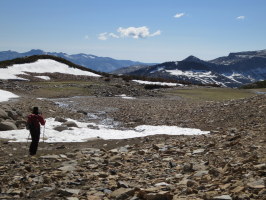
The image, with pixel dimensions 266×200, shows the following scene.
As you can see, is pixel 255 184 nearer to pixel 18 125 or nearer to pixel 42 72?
pixel 18 125

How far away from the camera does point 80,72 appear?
8506cm

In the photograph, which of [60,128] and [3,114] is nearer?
[60,128]

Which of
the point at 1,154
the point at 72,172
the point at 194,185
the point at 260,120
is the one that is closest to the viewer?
the point at 194,185

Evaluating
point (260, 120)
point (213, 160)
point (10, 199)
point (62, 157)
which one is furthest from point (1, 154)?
point (260, 120)

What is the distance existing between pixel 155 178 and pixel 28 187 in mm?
4169

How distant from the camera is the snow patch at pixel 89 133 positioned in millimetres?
19994

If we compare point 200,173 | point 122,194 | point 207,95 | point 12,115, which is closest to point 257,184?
point 200,173

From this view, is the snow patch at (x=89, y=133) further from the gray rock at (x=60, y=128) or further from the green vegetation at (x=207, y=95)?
the green vegetation at (x=207, y=95)

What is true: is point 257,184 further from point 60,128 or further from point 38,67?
point 38,67

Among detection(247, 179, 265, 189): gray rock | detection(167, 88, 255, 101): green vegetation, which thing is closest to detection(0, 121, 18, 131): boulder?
detection(247, 179, 265, 189): gray rock

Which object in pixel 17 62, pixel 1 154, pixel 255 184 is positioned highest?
pixel 17 62

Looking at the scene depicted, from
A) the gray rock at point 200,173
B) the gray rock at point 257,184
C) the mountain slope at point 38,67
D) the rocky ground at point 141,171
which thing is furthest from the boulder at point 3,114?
the mountain slope at point 38,67

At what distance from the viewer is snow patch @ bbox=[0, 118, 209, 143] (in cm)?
1999

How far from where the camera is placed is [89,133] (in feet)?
73.3
